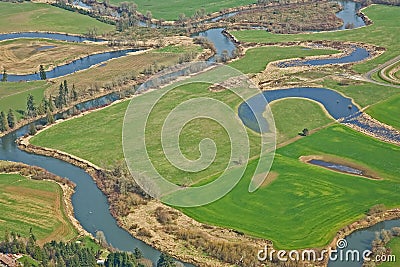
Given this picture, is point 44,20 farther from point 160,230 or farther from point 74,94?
point 160,230

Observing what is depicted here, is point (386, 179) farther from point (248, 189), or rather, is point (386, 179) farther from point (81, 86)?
point (81, 86)

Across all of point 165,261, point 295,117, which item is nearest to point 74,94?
point 295,117

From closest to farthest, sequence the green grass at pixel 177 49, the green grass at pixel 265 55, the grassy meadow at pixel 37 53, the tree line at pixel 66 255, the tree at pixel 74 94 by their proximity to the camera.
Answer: the tree line at pixel 66 255, the tree at pixel 74 94, the green grass at pixel 265 55, the grassy meadow at pixel 37 53, the green grass at pixel 177 49

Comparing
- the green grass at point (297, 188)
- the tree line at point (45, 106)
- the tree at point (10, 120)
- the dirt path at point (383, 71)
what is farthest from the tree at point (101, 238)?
the dirt path at point (383, 71)

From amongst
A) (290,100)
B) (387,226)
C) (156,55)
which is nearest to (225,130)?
(290,100)

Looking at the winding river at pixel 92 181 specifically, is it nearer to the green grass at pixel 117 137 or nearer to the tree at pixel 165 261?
the green grass at pixel 117 137
